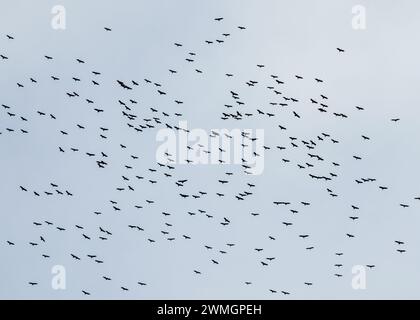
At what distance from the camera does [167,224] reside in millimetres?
135625

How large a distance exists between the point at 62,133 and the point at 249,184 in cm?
1382

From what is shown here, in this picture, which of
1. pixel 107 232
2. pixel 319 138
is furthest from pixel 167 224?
pixel 319 138
